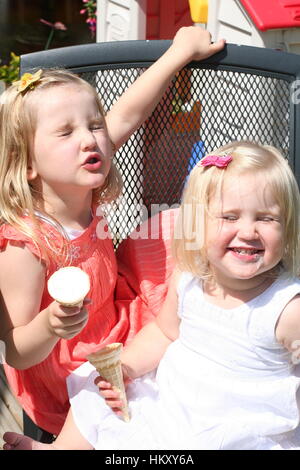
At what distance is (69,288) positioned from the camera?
64.9 inches

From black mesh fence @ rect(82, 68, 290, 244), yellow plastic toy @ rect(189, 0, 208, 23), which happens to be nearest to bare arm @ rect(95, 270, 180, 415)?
black mesh fence @ rect(82, 68, 290, 244)

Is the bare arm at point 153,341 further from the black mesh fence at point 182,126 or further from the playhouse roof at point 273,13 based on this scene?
the playhouse roof at point 273,13

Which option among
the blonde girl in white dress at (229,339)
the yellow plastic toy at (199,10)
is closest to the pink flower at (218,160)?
the blonde girl in white dress at (229,339)

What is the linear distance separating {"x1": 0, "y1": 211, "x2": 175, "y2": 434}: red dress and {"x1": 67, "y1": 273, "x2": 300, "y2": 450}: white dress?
125 mm

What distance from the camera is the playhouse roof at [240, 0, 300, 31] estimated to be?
271 centimetres

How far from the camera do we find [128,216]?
2.32 m

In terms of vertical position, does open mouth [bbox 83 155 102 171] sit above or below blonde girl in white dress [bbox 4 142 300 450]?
above

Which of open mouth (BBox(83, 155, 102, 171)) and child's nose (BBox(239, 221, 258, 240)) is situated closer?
child's nose (BBox(239, 221, 258, 240))

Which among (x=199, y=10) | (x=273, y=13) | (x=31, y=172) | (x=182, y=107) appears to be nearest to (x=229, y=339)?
(x=31, y=172)

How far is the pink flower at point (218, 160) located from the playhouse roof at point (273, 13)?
1059 mm

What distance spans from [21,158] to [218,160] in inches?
20.1

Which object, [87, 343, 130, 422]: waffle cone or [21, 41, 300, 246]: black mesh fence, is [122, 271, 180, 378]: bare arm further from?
[21, 41, 300, 246]: black mesh fence
